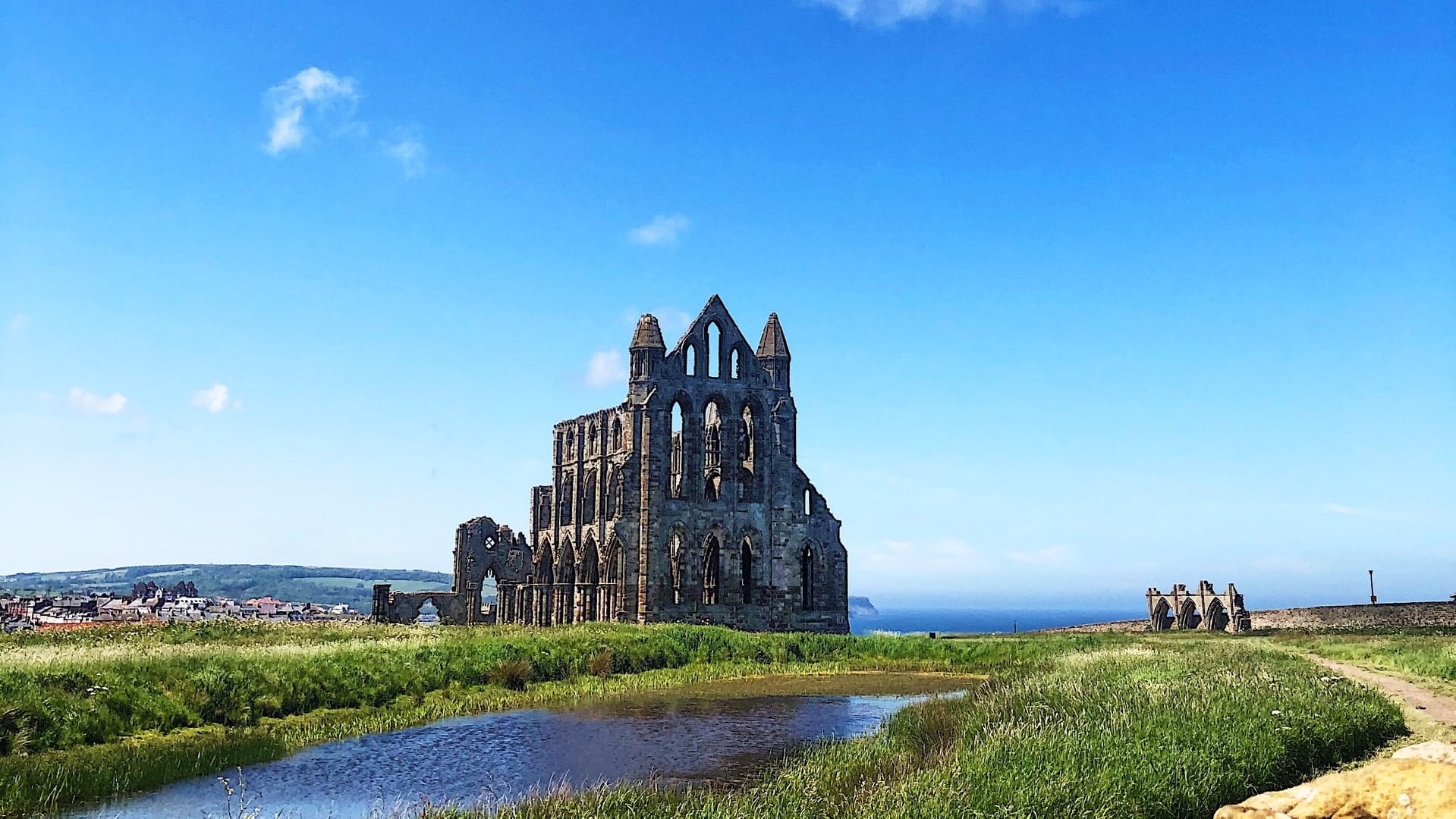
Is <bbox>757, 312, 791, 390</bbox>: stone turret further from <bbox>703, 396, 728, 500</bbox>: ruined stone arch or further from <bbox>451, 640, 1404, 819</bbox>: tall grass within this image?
<bbox>451, 640, 1404, 819</bbox>: tall grass

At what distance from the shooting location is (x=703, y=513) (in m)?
61.8

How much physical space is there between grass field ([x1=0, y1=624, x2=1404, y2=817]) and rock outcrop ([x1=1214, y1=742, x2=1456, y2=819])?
261 cm

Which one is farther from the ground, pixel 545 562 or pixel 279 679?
pixel 545 562

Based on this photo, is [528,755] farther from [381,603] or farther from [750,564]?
[381,603]

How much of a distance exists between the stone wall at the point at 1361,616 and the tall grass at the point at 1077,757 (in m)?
48.4

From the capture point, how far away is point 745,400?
63906 mm

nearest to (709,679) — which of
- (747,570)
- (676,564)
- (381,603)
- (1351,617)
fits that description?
(676,564)

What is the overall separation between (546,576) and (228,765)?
2160 inches

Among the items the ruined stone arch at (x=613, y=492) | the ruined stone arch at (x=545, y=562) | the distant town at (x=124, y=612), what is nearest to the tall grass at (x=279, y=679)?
the ruined stone arch at (x=613, y=492)

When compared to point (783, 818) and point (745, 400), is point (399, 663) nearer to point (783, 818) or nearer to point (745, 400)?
point (783, 818)

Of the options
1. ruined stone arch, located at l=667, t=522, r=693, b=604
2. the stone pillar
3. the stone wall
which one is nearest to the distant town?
the stone pillar

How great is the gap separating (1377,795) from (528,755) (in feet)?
48.6

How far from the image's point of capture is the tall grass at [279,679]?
1925cm

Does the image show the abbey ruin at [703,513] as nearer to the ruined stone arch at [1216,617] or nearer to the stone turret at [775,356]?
the stone turret at [775,356]
